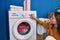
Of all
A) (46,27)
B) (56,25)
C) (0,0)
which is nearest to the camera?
(56,25)

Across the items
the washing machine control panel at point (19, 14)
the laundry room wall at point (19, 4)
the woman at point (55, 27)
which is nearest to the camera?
the woman at point (55, 27)

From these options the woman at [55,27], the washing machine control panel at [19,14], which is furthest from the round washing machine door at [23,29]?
the woman at [55,27]

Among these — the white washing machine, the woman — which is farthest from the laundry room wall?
the woman

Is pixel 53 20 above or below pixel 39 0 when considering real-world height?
below

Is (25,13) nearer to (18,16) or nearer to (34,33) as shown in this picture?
(18,16)

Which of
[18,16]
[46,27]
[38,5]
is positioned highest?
[38,5]

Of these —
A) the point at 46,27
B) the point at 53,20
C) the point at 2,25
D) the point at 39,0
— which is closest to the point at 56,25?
the point at 53,20

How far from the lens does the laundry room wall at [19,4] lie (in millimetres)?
3283

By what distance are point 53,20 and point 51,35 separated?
0.97 feet

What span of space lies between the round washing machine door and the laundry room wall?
497 millimetres

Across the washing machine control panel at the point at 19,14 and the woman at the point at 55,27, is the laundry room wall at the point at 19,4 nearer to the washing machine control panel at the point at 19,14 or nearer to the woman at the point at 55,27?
the washing machine control panel at the point at 19,14

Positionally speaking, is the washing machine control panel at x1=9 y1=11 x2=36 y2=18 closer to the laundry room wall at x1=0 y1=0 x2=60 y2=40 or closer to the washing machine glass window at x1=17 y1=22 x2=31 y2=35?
the washing machine glass window at x1=17 y1=22 x2=31 y2=35

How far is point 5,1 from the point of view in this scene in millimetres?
3279

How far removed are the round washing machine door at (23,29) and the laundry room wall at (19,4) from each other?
497mm
